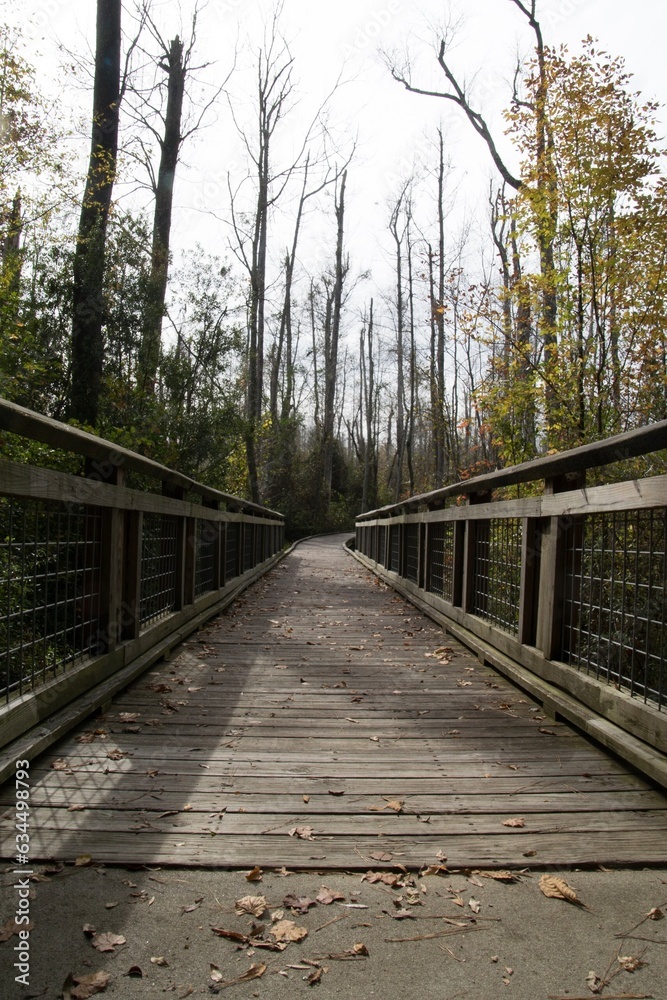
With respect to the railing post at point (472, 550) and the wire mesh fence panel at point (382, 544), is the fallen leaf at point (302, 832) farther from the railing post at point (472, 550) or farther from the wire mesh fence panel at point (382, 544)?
the wire mesh fence panel at point (382, 544)

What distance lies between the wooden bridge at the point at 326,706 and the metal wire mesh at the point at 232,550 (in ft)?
9.13

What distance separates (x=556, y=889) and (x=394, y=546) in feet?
30.0

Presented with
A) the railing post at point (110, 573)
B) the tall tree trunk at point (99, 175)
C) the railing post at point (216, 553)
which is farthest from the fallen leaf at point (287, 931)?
the tall tree trunk at point (99, 175)

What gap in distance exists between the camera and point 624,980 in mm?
1596

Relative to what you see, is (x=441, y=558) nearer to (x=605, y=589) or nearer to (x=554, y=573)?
(x=554, y=573)

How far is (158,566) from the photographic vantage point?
522 cm

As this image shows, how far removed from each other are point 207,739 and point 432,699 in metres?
1.39

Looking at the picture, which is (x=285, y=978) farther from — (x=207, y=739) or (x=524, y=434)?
(x=524, y=434)

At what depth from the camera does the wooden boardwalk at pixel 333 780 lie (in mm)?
2199

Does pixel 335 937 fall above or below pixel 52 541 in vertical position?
below

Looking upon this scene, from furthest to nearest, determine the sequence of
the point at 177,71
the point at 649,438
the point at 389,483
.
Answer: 1. the point at 389,483
2. the point at 177,71
3. the point at 649,438

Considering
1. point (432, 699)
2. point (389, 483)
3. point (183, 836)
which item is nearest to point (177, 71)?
point (432, 699)

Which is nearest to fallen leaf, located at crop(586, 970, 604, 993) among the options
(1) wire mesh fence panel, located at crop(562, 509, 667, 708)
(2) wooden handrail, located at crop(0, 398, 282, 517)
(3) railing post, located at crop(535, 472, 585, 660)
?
(1) wire mesh fence panel, located at crop(562, 509, 667, 708)

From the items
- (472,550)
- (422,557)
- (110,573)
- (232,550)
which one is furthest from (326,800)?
(232,550)
